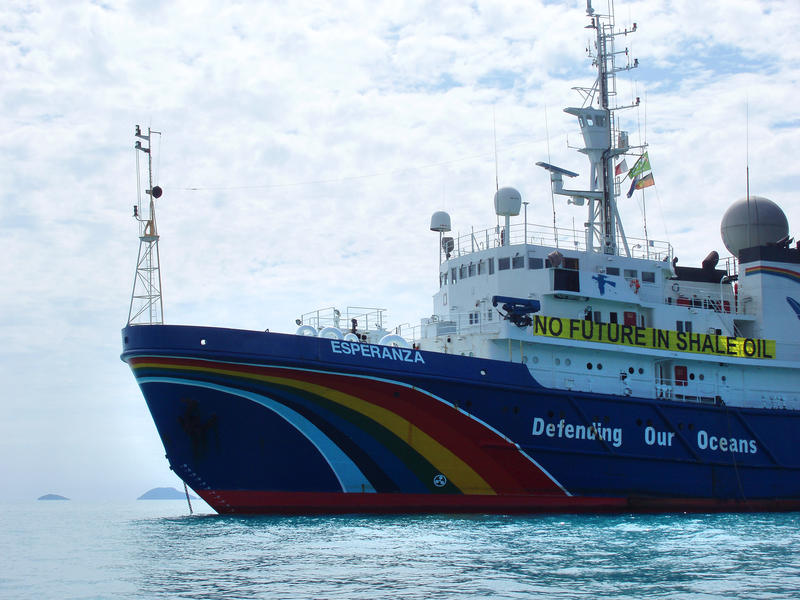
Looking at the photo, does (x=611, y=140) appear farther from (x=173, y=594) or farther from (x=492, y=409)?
(x=173, y=594)

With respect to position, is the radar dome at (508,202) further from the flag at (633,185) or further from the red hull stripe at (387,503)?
the red hull stripe at (387,503)

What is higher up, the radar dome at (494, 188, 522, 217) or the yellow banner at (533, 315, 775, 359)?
the radar dome at (494, 188, 522, 217)

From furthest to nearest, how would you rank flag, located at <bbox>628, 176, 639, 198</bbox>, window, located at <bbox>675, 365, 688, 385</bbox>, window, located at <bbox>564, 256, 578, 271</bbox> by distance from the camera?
flag, located at <bbox>628, 176, 639, 198</bbox>, window, located at <bbox>675, 365, 688, 385</bbox>, window, located at <bbox>564, 256, 578, 271</bbox>

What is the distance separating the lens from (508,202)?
2512 centimetres

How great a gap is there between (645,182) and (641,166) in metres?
0.48

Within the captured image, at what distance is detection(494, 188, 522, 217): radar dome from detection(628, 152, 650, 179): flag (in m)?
3.97

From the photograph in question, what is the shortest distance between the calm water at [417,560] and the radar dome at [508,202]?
867 centimetres

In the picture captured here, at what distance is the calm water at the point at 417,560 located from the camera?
11.7 metres

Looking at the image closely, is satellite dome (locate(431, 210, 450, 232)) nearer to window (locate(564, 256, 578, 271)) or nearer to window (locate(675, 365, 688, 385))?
window (locate(564, 256, 578, 271))

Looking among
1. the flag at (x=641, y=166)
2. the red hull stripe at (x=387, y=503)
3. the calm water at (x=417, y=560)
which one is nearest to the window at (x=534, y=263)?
the flag at (x=641, y=166)

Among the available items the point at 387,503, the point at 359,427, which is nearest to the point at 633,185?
the point at 359,427

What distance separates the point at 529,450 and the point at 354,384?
4470mm

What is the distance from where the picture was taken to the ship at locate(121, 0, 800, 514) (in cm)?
1939

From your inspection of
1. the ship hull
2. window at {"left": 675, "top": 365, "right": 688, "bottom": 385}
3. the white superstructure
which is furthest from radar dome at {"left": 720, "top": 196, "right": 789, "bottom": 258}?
the ship hull
